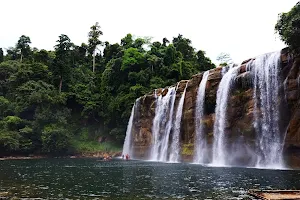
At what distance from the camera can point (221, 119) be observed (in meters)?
33.4

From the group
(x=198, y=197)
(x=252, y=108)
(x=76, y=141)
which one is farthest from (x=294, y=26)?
(x=76, y=141)

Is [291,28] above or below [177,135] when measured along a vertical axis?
above

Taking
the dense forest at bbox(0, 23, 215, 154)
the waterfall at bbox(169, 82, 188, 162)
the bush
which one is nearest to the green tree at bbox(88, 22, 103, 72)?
the dense forest at bbox(0, 23, 215, 154)

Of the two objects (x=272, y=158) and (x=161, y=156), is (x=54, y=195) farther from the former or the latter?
(x=161, y=156)

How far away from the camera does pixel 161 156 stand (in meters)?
42.1

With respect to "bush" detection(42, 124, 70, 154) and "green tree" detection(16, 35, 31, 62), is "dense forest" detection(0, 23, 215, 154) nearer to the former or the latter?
"bush" detection(42, 124, 70, 154)

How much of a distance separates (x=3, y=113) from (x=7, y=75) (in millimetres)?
17212

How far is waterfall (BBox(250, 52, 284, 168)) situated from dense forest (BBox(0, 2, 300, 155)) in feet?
84.7

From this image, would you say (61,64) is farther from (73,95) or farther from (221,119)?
(221,119)

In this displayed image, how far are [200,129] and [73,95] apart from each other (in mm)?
31534

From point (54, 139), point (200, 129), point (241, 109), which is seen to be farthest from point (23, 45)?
point (241, 109)

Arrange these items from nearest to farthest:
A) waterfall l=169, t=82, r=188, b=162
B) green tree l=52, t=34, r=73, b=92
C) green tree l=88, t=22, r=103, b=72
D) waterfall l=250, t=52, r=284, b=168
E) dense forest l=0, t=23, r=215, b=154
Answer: waterfall l=250, t=52, r=284, b=168
waterfall l=169, t=82, r=188, b=162
dense forest l=0, t=23, r=215, b=154
green tree l=52, t=34, r=73, b=92
green tree l=88, t=22, r=103, b=72

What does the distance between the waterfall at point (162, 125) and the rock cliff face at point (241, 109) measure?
3.27ft

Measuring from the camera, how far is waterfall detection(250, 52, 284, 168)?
91.8 feet
